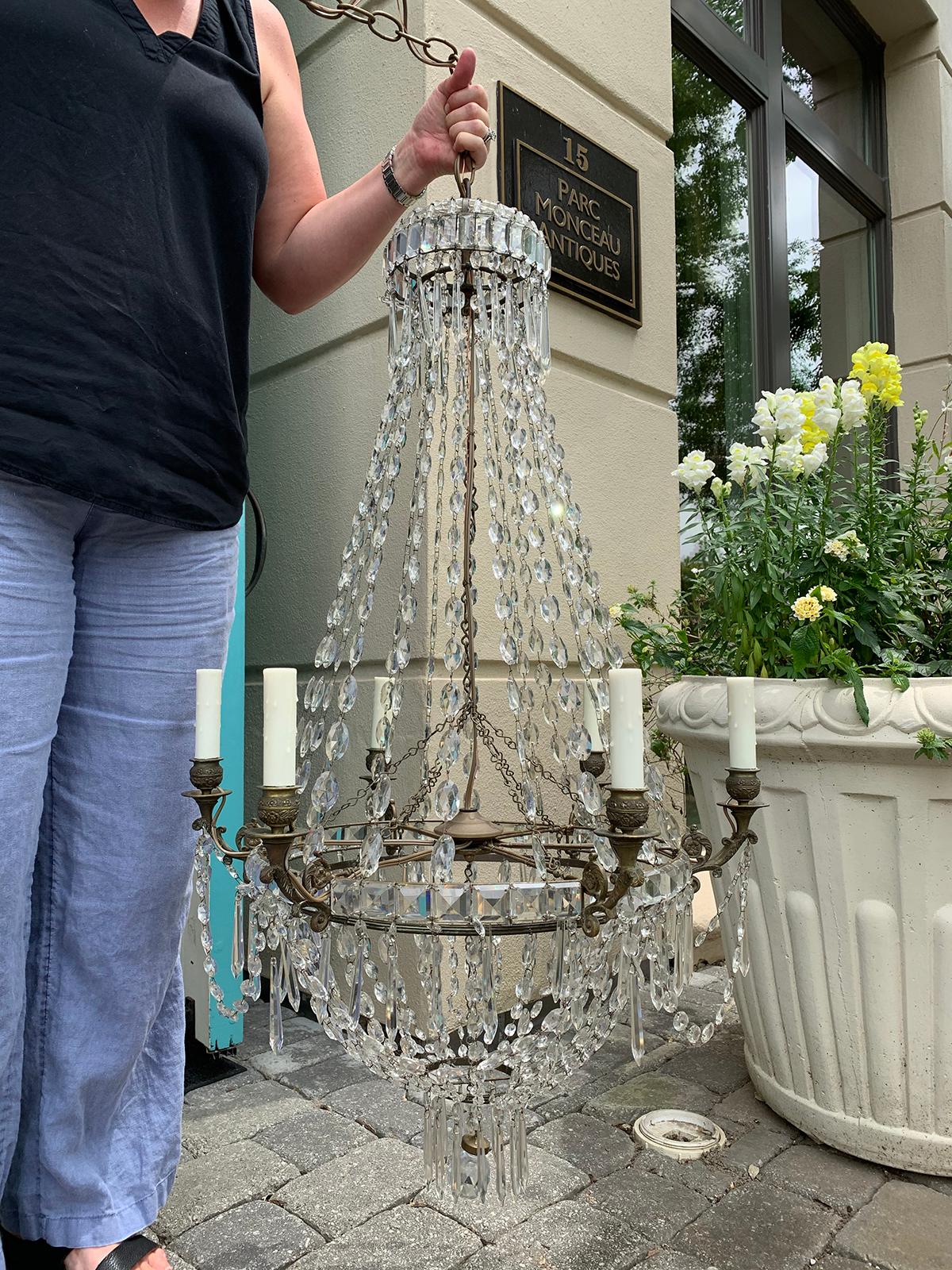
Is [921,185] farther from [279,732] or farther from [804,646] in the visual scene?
[279,732]

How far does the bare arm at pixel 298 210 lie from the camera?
1.15 metres

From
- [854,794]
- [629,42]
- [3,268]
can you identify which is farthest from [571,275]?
[3,268]

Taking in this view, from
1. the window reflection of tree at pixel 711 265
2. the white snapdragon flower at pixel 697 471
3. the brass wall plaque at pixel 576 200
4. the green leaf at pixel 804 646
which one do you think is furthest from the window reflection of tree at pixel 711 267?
the green leaf at pixel 804 646

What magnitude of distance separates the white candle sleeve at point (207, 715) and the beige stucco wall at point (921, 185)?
14.5 feet

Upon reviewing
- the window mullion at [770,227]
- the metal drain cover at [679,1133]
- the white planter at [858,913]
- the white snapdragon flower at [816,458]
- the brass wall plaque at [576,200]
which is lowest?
the metal drain cover at [679,1133]

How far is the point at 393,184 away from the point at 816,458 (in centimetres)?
100

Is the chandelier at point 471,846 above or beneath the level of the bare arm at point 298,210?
beneath

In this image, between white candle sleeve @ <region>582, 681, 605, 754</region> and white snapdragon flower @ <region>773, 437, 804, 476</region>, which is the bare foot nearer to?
white candle sleeve @ <region>582, 681, 605, 754</region>

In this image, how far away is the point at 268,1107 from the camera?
A: 171 centimetres

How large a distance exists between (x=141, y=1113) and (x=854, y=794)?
120 centimetres

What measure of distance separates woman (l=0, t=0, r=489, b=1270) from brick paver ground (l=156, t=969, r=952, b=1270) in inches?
7.9

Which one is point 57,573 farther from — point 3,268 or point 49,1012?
point 49,1012

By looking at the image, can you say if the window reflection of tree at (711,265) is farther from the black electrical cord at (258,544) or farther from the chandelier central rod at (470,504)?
the chandelier central rod at (470,504)

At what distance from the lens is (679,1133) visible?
5.28 ft
